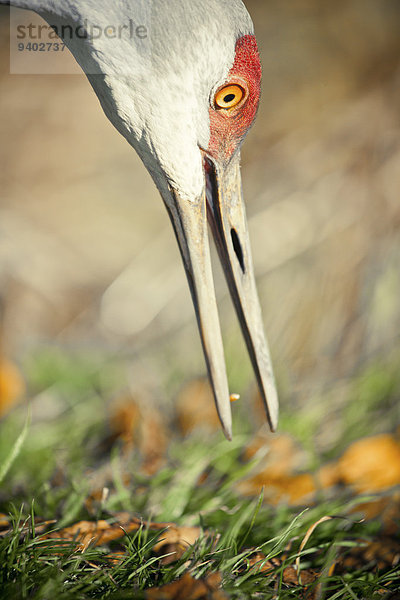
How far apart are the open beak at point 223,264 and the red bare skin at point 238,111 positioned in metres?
0.05

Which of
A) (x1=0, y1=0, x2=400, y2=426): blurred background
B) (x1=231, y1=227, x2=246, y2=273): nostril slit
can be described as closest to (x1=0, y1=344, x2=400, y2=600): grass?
(x1=0, y1=0, x2=400, y2=426): blurred background

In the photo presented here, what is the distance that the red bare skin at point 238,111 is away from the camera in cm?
133

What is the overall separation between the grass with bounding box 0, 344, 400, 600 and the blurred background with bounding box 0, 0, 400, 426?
27cm

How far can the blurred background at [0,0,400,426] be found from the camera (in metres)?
2.81

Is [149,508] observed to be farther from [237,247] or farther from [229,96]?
[229,96]

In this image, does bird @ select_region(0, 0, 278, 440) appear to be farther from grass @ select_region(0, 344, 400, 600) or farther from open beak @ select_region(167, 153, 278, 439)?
grass @ select_region(0, 344, 400, 600)

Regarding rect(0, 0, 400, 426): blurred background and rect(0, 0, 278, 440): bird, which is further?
rect(0, 0, 400, 426): blurred background

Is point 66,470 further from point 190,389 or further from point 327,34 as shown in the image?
point 327,34

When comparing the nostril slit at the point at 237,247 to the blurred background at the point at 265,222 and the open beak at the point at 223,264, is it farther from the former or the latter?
the blurred background at the point at 265,222

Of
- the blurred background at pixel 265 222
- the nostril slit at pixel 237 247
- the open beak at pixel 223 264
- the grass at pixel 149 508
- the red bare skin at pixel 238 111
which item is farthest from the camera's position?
the blurred background at pixel 265 222

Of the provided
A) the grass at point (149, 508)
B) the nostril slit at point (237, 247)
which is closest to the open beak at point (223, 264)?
the nostril slit at point (237, 247)

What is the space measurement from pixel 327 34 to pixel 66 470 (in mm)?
3286

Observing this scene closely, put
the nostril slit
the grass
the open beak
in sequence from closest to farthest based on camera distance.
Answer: the grass < the open beak < the nostril slit

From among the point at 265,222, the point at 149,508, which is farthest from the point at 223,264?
the point at 265,222
